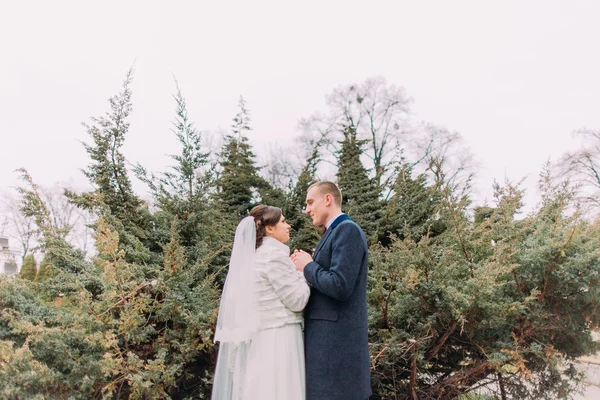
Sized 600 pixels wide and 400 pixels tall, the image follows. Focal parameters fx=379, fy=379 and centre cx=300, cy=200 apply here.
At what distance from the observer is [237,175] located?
25.0 feet

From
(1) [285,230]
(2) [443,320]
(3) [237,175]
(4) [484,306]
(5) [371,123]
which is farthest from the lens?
(5) [371,123]

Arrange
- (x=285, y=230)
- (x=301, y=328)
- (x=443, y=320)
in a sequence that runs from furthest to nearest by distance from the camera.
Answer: (x=443, y=320)
(x=285, y=230)
(x=301, y=328)

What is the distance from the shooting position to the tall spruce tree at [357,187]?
721 centimetres

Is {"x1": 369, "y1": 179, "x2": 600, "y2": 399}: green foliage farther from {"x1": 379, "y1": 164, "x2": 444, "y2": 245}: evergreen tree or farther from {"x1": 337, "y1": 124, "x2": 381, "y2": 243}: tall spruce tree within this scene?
{"x1": 337, "y1": 124, "x2": 381, "y2": 243}: tall spruce tree

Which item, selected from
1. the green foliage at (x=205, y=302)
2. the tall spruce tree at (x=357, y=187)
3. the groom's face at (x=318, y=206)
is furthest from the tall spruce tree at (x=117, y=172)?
the tall spruce tree at (x=357, y=187)

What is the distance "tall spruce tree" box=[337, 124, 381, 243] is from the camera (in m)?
7.21

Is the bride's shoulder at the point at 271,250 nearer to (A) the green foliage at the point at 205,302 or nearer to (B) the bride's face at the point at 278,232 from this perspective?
(B) the bride's face at the point at 278,232

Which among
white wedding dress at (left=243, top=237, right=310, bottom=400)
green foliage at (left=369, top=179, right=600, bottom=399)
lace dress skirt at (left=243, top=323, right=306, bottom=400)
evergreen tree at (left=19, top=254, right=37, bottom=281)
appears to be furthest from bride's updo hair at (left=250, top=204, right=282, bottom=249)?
evergreen tree at (left=19, top=254, right=37, bottom=281)

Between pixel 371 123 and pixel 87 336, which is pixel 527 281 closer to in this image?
pixel 87 336

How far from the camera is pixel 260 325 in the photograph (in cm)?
260

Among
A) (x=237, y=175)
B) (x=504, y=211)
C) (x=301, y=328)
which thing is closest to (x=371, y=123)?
(x=237, y=175)

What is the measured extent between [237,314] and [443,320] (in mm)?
2023

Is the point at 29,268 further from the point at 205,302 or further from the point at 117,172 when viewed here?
the point at 205,302

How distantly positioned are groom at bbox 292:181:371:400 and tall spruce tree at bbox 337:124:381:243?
13.8ft
